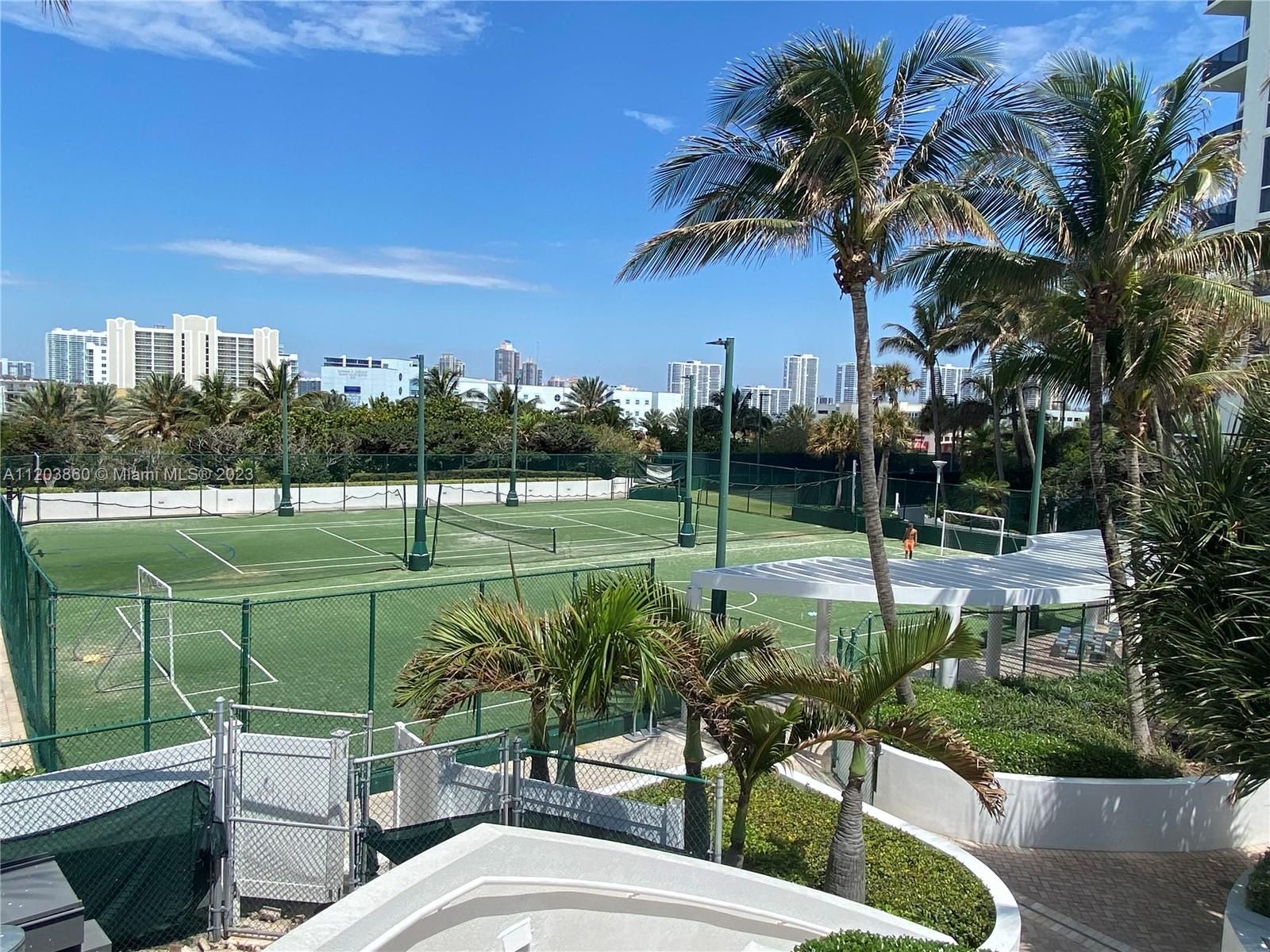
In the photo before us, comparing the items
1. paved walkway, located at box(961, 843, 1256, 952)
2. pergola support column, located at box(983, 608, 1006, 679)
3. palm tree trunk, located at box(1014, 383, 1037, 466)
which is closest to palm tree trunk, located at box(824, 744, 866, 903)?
paved walkway, located at box(961, 843, 1256, 952)

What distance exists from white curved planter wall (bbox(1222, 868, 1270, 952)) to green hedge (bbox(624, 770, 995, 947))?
1.94 m

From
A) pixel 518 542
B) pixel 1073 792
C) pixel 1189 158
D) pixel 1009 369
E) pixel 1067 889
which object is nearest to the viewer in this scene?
pixel 1067 889

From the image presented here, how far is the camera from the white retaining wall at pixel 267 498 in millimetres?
35062

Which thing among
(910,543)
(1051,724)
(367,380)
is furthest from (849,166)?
(367,380)

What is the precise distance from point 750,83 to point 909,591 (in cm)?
766

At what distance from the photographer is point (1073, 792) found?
10844 millimetres

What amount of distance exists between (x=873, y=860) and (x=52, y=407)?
176 ft

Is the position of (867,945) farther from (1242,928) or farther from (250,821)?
(250,821)

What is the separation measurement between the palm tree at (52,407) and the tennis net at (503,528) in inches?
944

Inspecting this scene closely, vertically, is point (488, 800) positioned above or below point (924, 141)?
below

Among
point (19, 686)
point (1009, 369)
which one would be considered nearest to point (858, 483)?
point (1009, 369)

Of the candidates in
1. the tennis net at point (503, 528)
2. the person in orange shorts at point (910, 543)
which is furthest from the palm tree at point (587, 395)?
the person in orange shorts at point (910, 543)

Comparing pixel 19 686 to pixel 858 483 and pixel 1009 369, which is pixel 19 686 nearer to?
pixel 1009 369

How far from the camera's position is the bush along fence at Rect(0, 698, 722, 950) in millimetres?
7062
